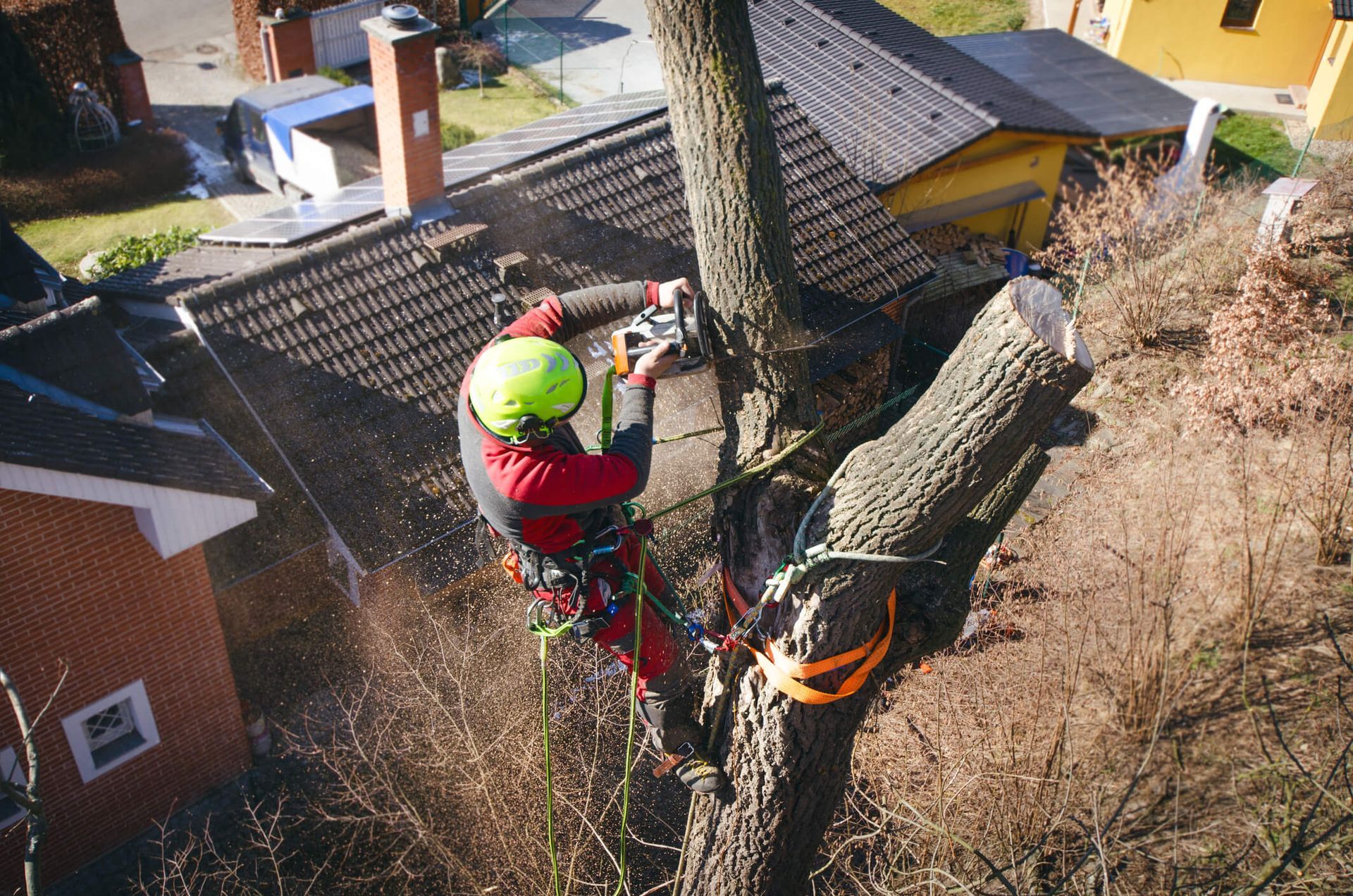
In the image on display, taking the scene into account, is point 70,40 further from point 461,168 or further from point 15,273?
point 15,273

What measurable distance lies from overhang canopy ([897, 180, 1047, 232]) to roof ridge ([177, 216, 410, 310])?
707 centimetres

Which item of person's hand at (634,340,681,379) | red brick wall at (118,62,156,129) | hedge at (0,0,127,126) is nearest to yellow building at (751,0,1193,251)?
person's hand at (634,340,681,379)

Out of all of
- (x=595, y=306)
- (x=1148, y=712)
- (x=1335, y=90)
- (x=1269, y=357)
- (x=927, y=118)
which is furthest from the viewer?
(x=1335, y=90)

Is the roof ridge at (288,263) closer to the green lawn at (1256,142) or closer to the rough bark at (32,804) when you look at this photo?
the rough bark at (32,804)

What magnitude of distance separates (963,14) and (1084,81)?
16.3ft

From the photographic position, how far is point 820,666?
3580mm

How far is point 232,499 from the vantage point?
6262 mm

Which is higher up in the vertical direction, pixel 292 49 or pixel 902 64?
pixel 902 64

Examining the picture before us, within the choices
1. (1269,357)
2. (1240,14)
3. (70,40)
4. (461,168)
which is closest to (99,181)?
(70,40)

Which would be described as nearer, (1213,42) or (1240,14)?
(1240,14)

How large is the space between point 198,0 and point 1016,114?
18708 mm

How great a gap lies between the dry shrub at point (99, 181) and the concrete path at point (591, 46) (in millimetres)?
6994

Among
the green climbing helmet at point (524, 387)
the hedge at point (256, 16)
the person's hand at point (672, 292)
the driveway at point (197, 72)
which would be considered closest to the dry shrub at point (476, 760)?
the green climbing helmet at point (524, 387)

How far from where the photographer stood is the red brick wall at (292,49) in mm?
18641
